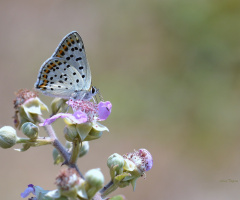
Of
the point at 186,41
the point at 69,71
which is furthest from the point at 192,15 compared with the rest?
the point at 69,71

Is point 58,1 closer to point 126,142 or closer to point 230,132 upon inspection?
point 126,142

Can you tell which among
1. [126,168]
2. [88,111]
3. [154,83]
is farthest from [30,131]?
[154,83]

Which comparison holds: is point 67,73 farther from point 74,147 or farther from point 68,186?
point 68,186

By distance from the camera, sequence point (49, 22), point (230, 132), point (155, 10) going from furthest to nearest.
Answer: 1. point (49, 22)
2. point (155, 10)
3. point (230, 132)

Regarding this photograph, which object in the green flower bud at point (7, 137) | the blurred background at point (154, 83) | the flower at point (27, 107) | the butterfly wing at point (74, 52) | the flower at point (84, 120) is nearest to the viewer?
the flower at point (84, 120)

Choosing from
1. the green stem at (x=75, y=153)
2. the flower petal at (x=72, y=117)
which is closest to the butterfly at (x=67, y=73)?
the flower petal at (x=72, y=117)

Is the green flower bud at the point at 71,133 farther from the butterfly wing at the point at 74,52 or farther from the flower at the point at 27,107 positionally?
the butterfly wing at the point at 74,52
